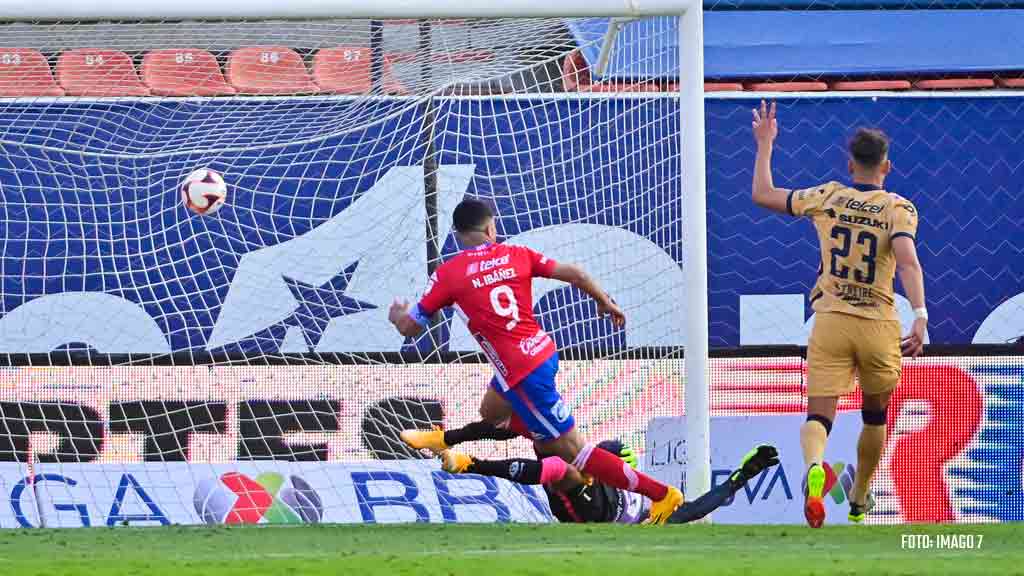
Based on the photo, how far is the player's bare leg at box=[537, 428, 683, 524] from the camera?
6859mm

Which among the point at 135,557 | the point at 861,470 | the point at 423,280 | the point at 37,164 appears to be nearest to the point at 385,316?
the point at 423,280

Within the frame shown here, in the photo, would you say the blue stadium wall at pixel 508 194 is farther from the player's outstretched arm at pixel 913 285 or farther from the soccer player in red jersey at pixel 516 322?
the player's outstretched arm at pixel 913 285

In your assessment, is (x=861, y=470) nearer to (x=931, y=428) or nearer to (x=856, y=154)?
(x=856, y=154)

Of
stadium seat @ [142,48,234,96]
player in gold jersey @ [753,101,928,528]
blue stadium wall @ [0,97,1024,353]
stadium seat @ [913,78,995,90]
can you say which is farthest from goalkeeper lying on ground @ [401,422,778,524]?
stadium seat @ [913,78,995,90]

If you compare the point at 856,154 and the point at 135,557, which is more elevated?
the point at 856,154

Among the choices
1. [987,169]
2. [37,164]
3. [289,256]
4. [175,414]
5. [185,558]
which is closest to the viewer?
[185,558]

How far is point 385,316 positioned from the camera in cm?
1002

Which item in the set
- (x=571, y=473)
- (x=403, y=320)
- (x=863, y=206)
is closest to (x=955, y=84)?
(x=863, y=206)

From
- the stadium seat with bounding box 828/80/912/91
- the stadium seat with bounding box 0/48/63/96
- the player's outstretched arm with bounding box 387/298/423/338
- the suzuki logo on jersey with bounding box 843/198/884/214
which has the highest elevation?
the stadium seat with bounding box 828/80/912/91

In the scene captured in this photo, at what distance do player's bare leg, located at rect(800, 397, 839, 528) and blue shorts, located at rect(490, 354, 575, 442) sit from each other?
1.15 m

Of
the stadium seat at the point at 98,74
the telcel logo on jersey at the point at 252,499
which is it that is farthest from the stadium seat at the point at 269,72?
the telcel logo on jersey at the point at 252,499

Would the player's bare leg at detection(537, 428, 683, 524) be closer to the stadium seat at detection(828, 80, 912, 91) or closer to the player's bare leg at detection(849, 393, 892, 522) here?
the player's bare leg at detection(849, 393, 892, 522)

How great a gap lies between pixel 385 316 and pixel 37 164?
2516 millimetres

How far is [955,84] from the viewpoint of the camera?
1212cm
